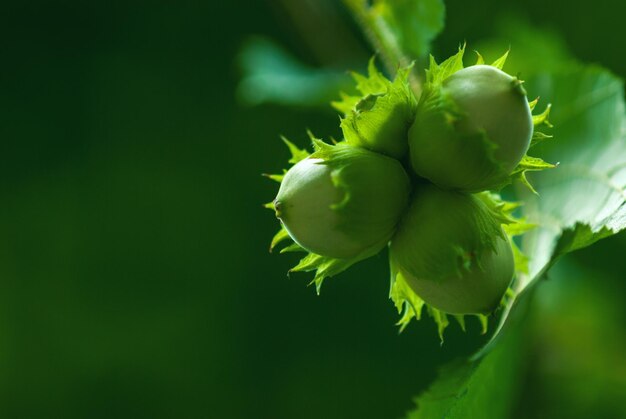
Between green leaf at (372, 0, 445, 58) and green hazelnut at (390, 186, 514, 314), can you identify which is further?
green leaf at (372, 0, 445, 58)

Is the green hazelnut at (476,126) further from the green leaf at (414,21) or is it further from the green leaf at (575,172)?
the green leaf at (414,21)

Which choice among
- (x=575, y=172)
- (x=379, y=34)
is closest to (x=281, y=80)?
(x=379, y=34)

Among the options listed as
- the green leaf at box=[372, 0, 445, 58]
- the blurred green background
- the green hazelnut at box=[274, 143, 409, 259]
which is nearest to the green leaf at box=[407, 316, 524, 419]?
the green hazelnut at box=[274, 143, 409, 259]

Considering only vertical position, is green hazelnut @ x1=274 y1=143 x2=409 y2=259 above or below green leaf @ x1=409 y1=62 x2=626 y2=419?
above

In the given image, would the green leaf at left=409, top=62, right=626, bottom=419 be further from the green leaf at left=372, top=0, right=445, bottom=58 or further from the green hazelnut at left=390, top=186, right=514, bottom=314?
the green leaf at left=372, top=0, right=445, bottom=58

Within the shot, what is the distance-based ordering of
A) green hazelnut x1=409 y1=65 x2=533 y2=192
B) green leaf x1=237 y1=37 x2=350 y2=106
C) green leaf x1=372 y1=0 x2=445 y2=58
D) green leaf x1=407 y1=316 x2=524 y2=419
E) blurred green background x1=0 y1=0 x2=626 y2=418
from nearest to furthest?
green hazelnut x1=409 y1=65 x2=533 y2=192 → green leaf x1=407 y1=316 x2=524 y2=419 → green leaf x1=372 y1=0 x2=445 y2=58 → green leaf x1=237 y1=37 x2=350 y2=106 → blurred green background x1=0 y1=0 x2=626 y2=418

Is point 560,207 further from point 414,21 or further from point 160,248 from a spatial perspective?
point 160,248


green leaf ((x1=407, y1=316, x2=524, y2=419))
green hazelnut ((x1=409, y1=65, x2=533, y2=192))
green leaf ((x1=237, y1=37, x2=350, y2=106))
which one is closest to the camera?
green hazelnut ((x1=409, y1=65, x2=533, y2=192))
